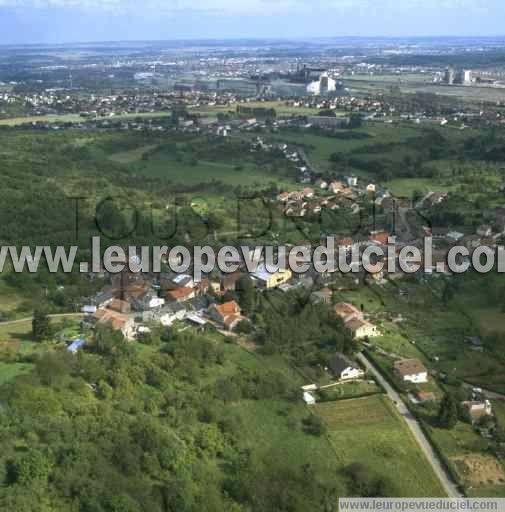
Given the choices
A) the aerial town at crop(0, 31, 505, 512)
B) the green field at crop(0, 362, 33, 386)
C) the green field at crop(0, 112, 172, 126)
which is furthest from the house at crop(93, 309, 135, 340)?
the green field at crop(0, 112, 172, 126)

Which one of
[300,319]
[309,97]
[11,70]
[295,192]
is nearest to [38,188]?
[295,192]

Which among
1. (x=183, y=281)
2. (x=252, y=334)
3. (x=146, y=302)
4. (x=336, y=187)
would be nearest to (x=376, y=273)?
(x=252, y=334)

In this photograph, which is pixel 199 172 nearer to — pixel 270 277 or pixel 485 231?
pixel 485 231

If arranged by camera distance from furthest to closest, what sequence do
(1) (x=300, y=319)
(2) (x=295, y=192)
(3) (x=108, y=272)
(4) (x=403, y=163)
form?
(4) (x=403, y=163) → (2) (x=295, y=192) → (3) (x=108, y=272) → (1) (x=300, y=319)

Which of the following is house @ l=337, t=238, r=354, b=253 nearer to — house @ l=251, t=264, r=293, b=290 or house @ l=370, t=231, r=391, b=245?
house @ l=370, t=231, r=391, b=245

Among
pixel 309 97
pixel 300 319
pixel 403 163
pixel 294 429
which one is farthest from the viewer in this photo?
pixel 309 97

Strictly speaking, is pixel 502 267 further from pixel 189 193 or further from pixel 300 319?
pixel 189 193

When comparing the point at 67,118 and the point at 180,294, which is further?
the point at 67,118
